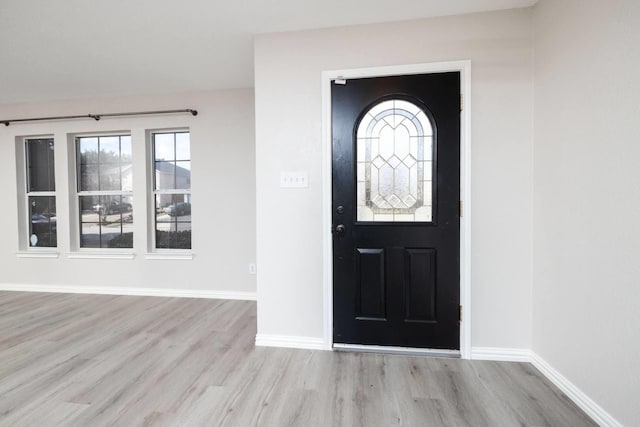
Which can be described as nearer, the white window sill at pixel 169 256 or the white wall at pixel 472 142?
the white wall at pixel 472 142

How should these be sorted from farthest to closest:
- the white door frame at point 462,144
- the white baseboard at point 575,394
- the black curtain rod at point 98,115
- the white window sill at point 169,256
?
1. the white window sill at point 169,256
2. the black curtain rod at point 98,115
3. the white door frame at point 462,144
4. the white baseboard at point 575,394

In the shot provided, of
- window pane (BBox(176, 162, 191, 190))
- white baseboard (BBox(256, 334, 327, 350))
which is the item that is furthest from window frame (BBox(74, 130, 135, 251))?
white baseboard (BBox(256, 334, 327, 350))

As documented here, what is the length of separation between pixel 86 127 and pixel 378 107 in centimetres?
399

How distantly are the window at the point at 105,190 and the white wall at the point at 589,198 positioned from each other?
4639mm

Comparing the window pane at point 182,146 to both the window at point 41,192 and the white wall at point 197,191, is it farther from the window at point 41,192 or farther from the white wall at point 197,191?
the window at point 41,192

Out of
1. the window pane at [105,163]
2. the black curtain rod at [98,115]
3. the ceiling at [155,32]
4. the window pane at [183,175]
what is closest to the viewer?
the ceiling at [155,32]

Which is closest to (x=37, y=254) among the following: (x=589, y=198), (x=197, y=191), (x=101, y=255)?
(x=101, y=255)

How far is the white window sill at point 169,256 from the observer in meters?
3.88

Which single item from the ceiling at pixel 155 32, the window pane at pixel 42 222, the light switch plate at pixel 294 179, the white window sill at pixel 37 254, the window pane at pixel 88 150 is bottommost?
the white window sill at pixel 37 254

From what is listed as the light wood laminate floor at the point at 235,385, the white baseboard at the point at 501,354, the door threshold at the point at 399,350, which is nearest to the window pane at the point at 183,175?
the light wood laminate floor at the point at 235,385

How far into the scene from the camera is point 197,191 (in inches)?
152

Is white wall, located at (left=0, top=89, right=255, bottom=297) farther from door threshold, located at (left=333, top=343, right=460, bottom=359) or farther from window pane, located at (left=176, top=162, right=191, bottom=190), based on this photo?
door threshold, located at (left=333, top=343, right=460, bottom=359)

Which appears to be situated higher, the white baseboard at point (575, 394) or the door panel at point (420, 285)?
the door panel at point (420, 285)

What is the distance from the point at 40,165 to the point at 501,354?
6.04 meters
